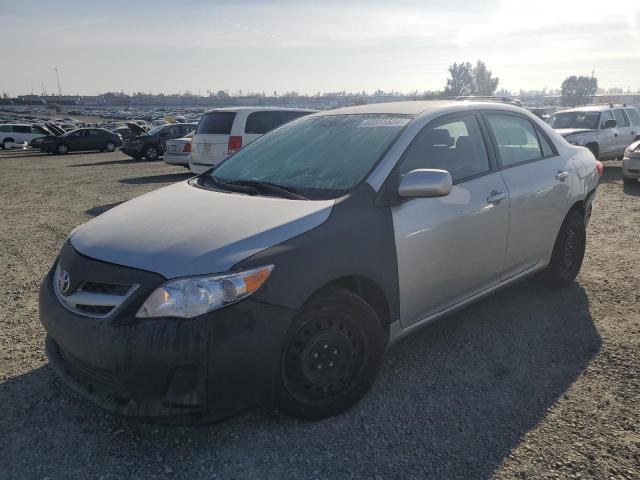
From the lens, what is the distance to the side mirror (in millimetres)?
2844

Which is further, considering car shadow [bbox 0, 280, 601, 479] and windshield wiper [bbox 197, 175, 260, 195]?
windshield wiper [bbox 197, 175, 260, 195]

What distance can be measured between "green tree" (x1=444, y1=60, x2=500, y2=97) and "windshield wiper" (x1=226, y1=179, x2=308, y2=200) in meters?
110

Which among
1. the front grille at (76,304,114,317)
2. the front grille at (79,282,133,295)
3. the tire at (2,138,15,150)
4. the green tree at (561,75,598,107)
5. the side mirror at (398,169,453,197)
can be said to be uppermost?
the green tree at (561,75,598,107)

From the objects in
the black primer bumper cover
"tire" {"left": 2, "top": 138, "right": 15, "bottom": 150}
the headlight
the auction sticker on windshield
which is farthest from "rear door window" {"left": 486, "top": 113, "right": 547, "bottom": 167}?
"tire" {"left": 2, "top": 138, "right": 15, "bottom": 150}

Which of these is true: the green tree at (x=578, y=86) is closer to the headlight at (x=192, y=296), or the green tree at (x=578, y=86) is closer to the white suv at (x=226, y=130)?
the white suv at (x=226, y=130)

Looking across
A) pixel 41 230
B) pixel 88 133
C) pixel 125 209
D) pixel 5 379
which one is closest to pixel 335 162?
pixel 125 209

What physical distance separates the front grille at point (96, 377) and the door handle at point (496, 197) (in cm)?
256

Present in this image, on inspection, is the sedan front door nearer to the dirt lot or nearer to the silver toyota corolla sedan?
the silver toyota corolla sedan

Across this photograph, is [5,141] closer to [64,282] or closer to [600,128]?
[600,128]

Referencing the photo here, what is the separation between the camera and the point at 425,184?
9.32 ft

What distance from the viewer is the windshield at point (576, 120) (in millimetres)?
13461

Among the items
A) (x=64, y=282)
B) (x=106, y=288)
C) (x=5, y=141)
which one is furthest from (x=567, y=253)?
(x=5, y=141)

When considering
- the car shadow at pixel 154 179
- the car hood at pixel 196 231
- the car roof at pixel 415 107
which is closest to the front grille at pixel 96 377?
the car hood at pixel 196 231

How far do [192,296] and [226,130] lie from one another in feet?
29.3
